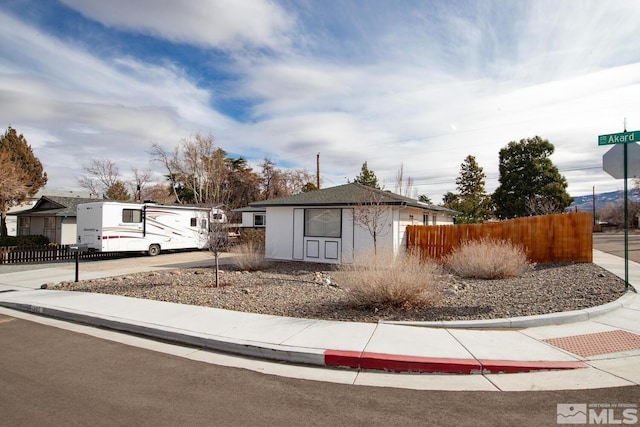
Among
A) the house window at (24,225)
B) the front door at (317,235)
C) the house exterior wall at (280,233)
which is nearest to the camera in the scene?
the front door at (317,235)

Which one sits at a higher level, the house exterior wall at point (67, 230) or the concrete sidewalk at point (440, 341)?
the house exterior wall at point (67, 230)

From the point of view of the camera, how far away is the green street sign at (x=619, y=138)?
8.35 meters

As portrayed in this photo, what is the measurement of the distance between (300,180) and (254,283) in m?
39.4

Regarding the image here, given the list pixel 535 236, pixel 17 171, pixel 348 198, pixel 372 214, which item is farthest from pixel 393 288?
pixel 17 171

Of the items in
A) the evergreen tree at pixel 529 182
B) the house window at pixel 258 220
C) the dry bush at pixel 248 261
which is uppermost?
Result: the evergreen tree at pixel 529 182

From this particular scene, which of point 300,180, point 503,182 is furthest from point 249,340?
point 300,180

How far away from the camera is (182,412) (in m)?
3.75

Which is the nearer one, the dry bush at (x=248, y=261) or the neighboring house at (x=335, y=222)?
the dry bush at (x=248, y=261)

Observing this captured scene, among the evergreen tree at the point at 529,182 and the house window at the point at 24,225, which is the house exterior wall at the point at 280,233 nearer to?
the house window at the point at 24,225

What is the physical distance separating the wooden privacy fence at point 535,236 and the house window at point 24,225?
2986cm

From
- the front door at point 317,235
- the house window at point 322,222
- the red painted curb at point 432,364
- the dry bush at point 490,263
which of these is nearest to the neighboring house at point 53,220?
the front door at point 317,235

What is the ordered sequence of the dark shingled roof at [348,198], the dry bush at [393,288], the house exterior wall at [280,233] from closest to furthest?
the dry bush at [393,288] < the dark shingled roof at [348,198] < the house exterior wall at [280,233]

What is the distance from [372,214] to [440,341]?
9001 millimetres

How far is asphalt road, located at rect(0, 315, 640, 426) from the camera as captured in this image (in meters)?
3.58
